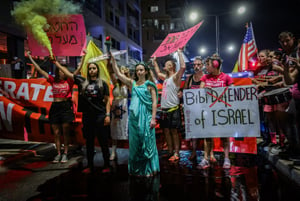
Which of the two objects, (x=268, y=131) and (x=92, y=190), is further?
(x=268, y=131)

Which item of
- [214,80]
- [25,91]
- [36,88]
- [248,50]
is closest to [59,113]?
[36,88]

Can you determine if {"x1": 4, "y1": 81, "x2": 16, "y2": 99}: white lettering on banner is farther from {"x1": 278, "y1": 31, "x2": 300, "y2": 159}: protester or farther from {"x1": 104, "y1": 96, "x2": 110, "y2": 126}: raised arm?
{"x1": 278, "y1": 31, "x2": 300, "y2": 159}: protester

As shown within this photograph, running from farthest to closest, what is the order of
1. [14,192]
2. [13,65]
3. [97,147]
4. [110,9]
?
[110,9], [13,65], [97,147], [14,192]

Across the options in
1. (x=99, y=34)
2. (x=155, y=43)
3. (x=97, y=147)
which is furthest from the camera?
(x=155, y=43)

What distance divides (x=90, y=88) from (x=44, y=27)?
1.82 metres

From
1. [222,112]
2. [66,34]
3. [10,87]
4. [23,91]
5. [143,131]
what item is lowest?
[143,131]

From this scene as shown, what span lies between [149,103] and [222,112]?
1.56m

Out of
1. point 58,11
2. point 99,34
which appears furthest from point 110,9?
point 58,11

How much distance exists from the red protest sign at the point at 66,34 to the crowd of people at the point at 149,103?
48 cm

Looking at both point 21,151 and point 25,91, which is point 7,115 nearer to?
point 25,91

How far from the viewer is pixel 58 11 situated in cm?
476

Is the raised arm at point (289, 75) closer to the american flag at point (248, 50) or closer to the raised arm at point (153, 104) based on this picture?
the raised arm at point (153, 104)

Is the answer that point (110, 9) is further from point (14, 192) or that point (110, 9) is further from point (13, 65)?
point (14, 192)

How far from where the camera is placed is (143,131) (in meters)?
3.85
